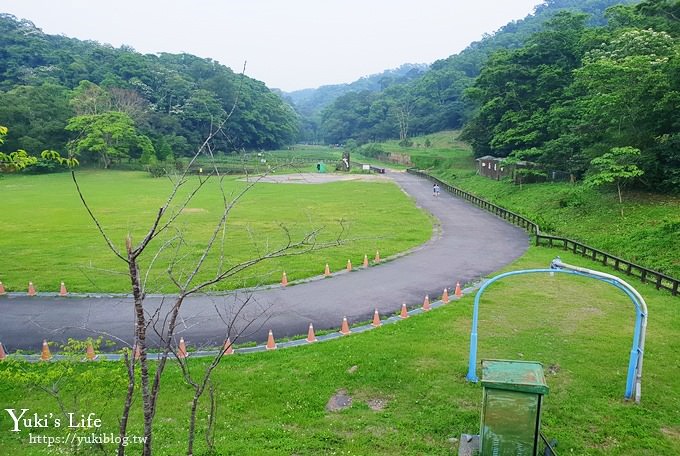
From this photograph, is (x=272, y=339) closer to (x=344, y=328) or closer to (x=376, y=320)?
(x=344, y=328)

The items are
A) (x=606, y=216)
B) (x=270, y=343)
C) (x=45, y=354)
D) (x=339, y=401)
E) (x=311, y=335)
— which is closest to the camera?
(x=339, y=401)

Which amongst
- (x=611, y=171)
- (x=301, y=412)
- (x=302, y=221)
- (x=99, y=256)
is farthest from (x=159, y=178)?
(x=301, y=412)

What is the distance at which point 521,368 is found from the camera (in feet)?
23.0

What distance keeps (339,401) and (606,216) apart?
21.4 meters

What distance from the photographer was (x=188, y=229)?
84.2 feet

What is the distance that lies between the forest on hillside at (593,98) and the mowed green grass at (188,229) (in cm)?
1166

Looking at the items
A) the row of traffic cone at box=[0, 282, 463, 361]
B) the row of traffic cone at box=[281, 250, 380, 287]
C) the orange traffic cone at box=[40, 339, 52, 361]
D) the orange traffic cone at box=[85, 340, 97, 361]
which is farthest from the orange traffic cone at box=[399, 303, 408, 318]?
the orange traffic cone at box=[40, 339, 52, 361]

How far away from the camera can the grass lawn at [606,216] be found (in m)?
18.9

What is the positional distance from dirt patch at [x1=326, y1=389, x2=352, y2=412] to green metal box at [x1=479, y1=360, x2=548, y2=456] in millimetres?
2720

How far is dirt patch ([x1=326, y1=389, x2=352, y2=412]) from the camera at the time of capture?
8.52m

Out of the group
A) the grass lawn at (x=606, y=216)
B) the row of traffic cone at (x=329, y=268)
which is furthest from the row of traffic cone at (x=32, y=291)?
the grass lawn at (x=606, y=216)

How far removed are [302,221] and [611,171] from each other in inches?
685

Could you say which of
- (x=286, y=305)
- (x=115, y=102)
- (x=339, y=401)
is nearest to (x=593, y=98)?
(x=286, y=305)

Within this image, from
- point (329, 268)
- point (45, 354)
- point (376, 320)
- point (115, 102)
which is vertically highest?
point (115, 102)
